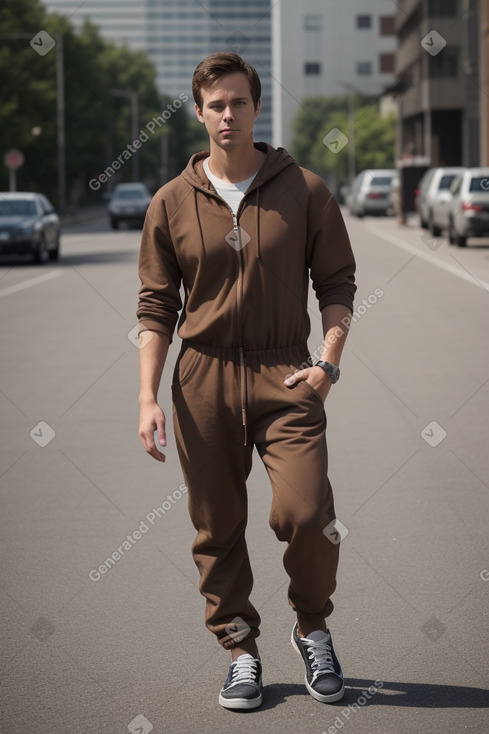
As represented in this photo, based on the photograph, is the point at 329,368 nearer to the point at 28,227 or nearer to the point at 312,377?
the point at 312,377

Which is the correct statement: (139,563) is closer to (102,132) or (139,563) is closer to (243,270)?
(243,270)

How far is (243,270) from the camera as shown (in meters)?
3.84

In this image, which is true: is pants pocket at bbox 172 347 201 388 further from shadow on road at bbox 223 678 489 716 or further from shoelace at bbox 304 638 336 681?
shadow on road at bbox 223 678 489 716

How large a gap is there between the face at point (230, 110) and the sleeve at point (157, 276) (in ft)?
0.91

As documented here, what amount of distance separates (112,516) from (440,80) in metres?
65.0

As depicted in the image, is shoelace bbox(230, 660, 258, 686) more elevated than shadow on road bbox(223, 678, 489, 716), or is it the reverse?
shoelace bbox(230, 660, 258, 686)

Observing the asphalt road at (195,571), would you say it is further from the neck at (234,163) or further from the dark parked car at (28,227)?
the dark parked car at (28,227)

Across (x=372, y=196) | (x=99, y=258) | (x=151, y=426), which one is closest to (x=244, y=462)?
(x=151, y=426)

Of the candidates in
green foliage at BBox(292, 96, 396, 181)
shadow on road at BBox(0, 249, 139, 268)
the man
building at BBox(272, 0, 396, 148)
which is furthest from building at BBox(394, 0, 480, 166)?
building at BBox(272, 0, 396, 148)

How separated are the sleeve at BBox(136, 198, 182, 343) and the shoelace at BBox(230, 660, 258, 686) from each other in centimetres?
103

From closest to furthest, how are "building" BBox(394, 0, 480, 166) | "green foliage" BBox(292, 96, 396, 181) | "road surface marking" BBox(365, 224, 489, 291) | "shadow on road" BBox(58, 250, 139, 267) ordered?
"road surface marking" BBox(365, 224, 489, 291) → "shadow on road" BBox(58, 250, 139, 267) → "building" BBox(394, 0, 480, 166) → "green foliage" BBox(292, 96, 396, 181)

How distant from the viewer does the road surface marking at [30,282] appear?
822 inches

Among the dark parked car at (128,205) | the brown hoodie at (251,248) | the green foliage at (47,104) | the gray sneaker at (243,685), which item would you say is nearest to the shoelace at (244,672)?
the gray sneaker at (243,685)

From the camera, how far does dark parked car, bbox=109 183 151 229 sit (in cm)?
4844
